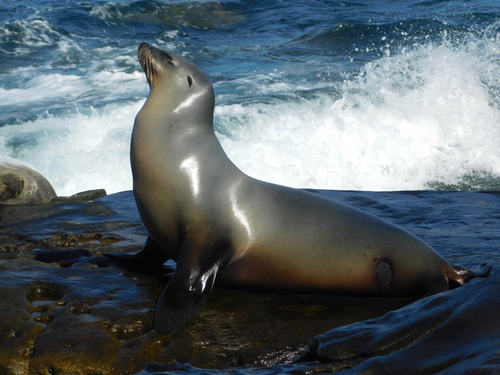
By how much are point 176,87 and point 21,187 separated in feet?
11.1

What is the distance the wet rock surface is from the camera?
2936 millimetres

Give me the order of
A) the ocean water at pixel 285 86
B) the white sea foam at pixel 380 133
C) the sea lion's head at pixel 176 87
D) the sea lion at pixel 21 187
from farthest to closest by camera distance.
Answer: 1. the ocean water at pixel 285 86
2. the white sea foam at pixel 380 133
3. the sea lion at pixel 21 187
4. the sea lion's head at pixel 176 87

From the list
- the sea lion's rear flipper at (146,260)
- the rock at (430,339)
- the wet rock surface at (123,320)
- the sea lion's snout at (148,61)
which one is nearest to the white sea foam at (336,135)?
the sea lion's rear flipper at (146,260)

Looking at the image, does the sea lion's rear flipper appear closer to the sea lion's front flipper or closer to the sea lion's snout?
the sea lion's front flipper

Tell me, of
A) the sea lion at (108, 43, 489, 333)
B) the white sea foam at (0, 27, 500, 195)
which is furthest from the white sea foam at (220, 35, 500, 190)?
the sea lion at (108, 43, 489, 333)

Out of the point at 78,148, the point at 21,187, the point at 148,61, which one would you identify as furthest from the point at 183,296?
the point at 78,148

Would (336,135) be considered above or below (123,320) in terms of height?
below

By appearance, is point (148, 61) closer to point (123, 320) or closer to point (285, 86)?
point (123, 320)

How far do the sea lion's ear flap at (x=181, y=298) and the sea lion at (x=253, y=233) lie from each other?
0.11 meters

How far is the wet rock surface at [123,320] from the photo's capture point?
294 cm

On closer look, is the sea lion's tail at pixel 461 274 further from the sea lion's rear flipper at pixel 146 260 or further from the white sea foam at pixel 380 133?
the white sea foam at pixel 380 133

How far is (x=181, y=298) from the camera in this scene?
337 centimetres

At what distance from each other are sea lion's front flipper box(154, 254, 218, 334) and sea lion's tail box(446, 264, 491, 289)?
1.44 m

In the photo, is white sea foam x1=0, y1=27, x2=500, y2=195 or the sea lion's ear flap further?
white sea foam x1=0, y1=27, x2=500, y2=195
